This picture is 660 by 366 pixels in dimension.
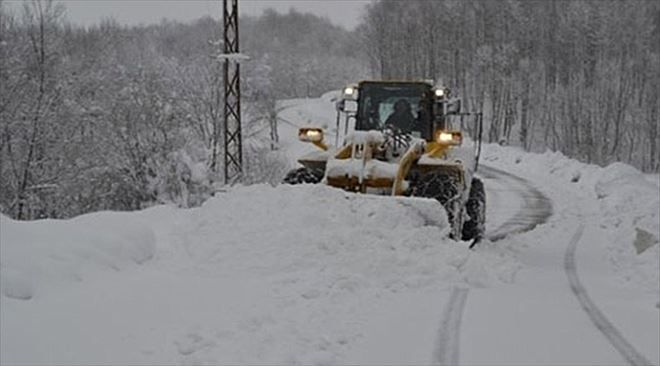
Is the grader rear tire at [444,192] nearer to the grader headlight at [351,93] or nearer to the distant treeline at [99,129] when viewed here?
the grader headlight at [351,93]

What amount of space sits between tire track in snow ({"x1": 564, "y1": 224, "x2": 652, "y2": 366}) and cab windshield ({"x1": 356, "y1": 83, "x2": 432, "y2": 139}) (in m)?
3.13

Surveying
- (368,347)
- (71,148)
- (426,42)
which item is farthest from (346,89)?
(426,42)

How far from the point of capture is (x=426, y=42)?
6494 cm

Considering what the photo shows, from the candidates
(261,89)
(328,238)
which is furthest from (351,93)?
(261,89)

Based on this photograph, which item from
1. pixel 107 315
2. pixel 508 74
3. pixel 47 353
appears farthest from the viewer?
pixel 508 74

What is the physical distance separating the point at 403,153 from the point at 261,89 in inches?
1701

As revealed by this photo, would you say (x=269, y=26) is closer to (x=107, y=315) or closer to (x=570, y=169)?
(x=570, y=169)

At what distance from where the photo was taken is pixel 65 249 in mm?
6895

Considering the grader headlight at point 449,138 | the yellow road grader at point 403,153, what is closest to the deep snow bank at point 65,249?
the yellow road grader at point 403,153

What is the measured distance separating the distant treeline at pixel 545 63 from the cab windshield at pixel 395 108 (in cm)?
4044

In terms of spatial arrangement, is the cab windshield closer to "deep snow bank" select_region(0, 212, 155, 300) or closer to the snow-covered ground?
the snow-covered ground

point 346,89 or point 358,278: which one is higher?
point 346,89

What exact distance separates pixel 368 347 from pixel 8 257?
2.95m

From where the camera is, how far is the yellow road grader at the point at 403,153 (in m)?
10.6
